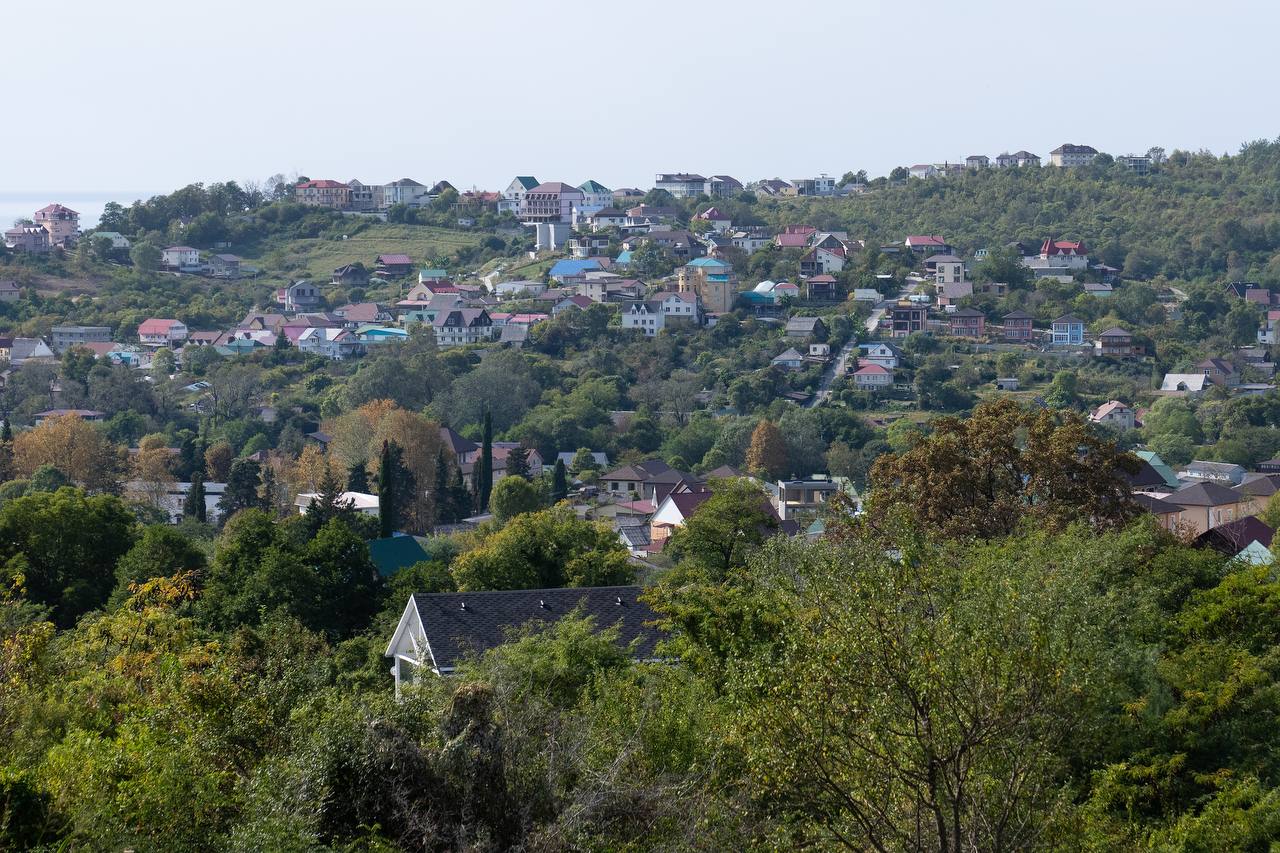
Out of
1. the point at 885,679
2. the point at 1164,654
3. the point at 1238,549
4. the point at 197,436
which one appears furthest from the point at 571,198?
the point at 885,679

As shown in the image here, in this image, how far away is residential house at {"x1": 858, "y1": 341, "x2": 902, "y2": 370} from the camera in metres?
45.8

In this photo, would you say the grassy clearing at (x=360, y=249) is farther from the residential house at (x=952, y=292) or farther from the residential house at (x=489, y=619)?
the residential house at (x=489, y=619)

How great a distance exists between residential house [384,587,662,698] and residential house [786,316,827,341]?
3602cm

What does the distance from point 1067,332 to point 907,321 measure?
5171 millimetres

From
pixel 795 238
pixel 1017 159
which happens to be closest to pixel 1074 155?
pixel 1017 159

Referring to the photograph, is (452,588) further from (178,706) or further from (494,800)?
(494,800)

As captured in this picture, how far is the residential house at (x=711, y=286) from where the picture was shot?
53.6 metres

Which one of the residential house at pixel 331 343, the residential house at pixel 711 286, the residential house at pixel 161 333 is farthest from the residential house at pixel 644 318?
the residential house at pixel 161 333

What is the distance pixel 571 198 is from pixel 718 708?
208 ft

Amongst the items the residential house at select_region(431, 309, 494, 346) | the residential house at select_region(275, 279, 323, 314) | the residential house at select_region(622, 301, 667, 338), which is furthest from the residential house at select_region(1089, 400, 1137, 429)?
the residential house at select_region(275, 279, 323, 314)

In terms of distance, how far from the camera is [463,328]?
5100cm

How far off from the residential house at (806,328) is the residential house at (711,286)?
3.83 meters

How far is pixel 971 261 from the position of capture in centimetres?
6006

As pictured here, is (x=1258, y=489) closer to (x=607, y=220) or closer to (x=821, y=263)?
(x=821, y=263)
